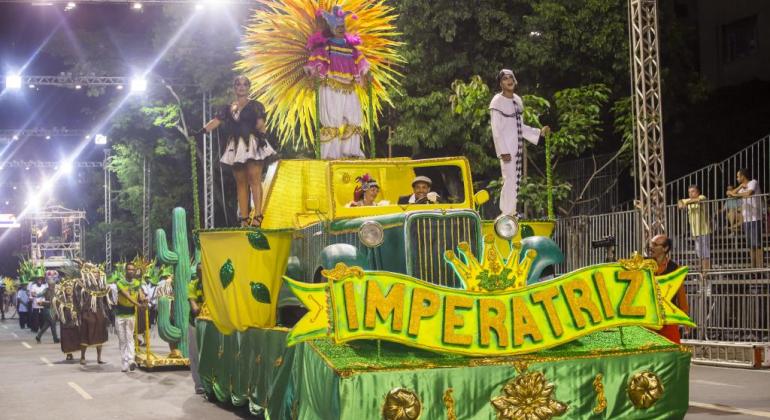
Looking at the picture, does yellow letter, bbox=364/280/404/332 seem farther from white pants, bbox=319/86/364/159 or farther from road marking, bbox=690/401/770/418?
road marking, bbox=690/401/770/418

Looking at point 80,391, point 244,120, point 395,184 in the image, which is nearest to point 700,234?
point 395,184

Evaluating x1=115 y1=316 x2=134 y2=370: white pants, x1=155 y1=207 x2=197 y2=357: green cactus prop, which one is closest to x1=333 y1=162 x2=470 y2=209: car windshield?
x1=155 y1=207 x2=197 y2=357: green cactus prop

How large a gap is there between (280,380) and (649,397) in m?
3.78

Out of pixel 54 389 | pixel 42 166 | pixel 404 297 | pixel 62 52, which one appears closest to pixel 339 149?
pixel 404 297

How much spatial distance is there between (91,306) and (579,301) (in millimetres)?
16630

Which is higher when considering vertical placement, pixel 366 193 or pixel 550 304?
pixel 366 193

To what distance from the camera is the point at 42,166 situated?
63.5 metres

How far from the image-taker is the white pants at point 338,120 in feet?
46.9

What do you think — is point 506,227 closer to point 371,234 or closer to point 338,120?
point 371,234

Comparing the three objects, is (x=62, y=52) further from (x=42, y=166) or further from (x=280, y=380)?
(x=280, y=380)

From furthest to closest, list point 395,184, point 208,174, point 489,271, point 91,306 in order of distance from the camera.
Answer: point 208,174, point 91,306, point 395,184, point 489,271

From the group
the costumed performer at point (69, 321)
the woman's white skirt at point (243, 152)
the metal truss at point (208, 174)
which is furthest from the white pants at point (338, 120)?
the metal truss at point (208, 174)

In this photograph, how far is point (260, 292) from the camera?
12992 mm

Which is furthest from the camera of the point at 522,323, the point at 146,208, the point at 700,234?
the point at 146,208
